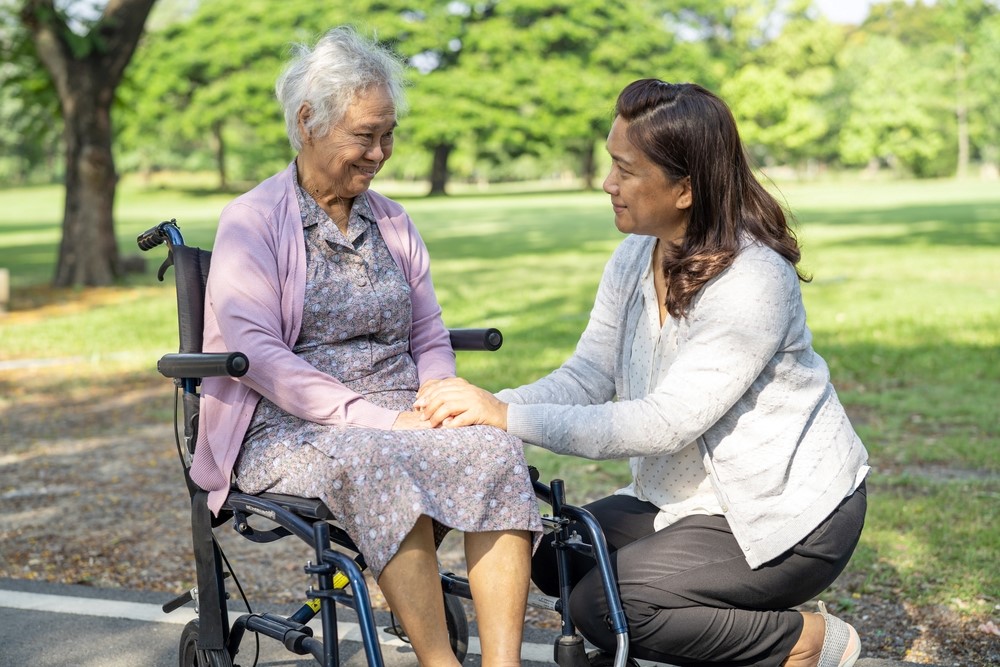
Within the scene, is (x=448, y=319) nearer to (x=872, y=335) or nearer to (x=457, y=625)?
(x=872, y=335)

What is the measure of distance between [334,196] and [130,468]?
3.52 metres

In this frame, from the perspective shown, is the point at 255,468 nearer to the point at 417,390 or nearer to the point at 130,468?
the point at 417,390

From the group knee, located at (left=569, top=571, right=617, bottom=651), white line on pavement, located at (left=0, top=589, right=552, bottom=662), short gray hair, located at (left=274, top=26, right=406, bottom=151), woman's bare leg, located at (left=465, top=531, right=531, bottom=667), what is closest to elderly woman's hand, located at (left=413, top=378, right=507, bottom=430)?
woman's bare leg, located at (left=465, top=531, right=531, bottom=667)

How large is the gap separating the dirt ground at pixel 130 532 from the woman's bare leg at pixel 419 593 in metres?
1.46

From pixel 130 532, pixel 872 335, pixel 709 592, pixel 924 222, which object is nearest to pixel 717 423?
pixel 709 592

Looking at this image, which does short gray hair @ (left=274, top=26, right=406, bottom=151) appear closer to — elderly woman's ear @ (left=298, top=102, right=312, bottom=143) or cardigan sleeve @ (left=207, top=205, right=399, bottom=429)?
elderly woman's ear @ (left=298, top=102, right=312, bottom=143)

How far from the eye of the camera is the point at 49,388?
336 inches

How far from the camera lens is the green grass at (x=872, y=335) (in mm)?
4527

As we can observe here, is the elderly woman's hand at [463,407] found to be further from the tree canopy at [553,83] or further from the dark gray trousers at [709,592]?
the tree canopy at [553,83]

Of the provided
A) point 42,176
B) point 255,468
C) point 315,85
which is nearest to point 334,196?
point 315,85

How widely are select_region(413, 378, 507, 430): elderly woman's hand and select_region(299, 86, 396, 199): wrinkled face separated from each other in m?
0.66

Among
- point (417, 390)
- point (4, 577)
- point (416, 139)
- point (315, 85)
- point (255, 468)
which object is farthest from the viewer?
point (416, 139)

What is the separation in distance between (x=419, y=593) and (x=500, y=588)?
0.56 ft

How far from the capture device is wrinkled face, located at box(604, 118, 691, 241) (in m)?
2.64
